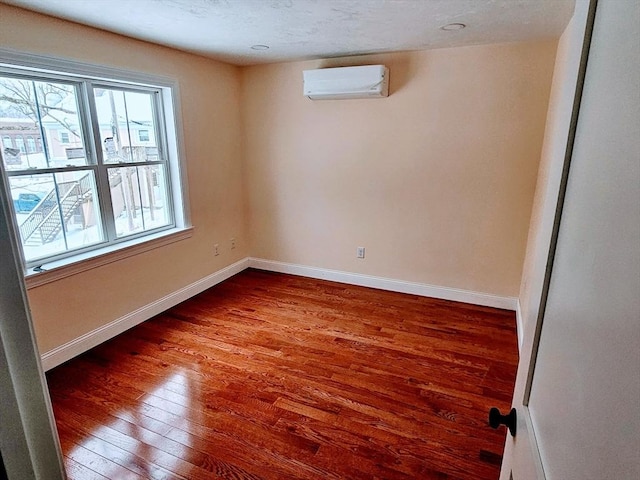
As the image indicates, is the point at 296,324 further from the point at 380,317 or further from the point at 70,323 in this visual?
the point at 70,323

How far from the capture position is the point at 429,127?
3.28 meters

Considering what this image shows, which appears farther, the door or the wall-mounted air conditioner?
the wall-mounted air conditioner

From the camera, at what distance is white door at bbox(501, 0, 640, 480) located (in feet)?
1.36

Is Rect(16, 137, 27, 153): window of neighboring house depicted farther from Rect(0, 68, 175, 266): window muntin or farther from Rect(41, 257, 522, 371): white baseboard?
Rect(41, 257, 522, 371): white baseboard

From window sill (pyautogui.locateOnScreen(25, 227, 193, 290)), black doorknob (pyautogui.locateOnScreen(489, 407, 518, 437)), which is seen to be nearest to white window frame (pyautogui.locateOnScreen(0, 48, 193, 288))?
window sill (pyautogui.locateOnScreen(25, 227, 193, 290))

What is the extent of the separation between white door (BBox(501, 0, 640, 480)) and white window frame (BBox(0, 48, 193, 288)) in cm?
271

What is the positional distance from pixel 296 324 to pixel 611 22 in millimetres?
2878

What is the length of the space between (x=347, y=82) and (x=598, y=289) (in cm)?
317

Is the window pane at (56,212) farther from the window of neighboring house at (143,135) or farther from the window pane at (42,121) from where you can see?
the window of neighboring house at (143,135)

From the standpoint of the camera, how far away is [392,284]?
12.5ft

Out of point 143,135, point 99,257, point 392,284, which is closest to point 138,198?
point 143,135

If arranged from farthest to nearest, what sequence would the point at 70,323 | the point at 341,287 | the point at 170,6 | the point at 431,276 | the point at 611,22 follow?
1. the point at 341,287
2. the point at 431,276
3. the point at 70,323
4. the point at 170,6
5. the point at 611,22

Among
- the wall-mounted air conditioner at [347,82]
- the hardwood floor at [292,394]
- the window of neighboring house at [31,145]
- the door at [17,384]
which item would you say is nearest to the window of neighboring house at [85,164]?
the window of neighboring house at [31,145]

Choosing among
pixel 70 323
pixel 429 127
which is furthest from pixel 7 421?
pixel 429 127
